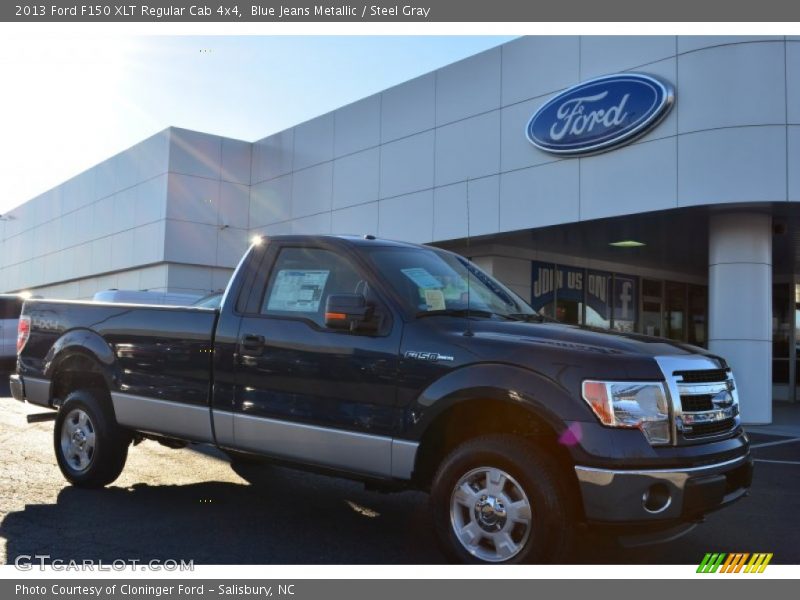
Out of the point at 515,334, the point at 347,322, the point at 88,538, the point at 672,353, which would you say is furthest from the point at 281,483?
the point at 672,353

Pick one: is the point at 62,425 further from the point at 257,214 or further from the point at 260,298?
the point at 257,214

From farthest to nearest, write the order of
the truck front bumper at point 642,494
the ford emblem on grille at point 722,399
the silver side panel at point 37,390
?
the silver side panel at point 37,390
the ford emblem on grille at point 722,399
the truck front bumper at point 642,494

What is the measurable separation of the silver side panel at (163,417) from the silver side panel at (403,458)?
5.17 ft

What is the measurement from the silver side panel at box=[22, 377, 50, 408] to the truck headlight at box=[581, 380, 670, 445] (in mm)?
4840

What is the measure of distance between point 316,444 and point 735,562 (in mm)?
2641

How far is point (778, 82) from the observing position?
11.4m

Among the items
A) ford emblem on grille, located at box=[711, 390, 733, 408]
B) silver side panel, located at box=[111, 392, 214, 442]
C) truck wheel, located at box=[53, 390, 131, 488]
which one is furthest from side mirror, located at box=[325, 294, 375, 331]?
truck wheel, located at box=[53, 390, 131, 488]

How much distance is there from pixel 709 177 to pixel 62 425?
33.0 ft

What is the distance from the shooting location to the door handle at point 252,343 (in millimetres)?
4934

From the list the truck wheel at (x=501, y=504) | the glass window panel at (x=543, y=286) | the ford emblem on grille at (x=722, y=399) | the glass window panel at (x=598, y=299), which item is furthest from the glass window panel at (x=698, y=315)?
the truck wheel at (x=501, y=504)

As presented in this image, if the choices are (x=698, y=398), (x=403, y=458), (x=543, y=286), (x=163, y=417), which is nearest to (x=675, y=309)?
(x=543, y=286)

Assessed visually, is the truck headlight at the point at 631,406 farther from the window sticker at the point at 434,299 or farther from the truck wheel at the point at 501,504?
the window sticker at the point at 434,299

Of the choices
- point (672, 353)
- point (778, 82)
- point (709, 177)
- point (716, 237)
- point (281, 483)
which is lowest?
point (281, 483)

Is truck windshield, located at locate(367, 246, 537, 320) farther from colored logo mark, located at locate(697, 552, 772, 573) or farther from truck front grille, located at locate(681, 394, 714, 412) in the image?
colored logo mark, located at locate(697, 552, 772, 573)
